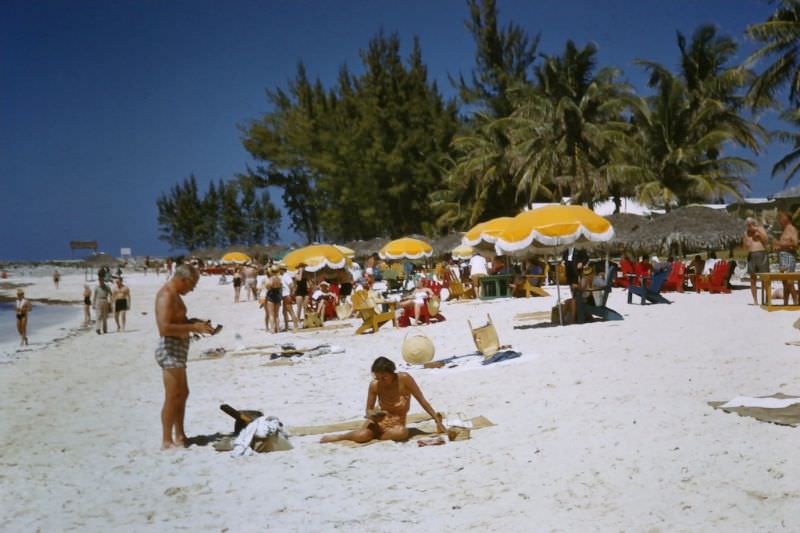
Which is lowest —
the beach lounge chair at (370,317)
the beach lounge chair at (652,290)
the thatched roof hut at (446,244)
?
the beach lounge chair at (370,317)

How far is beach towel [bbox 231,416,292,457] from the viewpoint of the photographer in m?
5.05

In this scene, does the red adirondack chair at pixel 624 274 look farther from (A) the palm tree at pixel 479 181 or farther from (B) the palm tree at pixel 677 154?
(A) the palm tree at pixel 479 181

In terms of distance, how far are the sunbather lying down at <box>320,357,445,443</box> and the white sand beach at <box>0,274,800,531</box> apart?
13cm

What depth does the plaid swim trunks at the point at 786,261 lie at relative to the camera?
10.9 meters

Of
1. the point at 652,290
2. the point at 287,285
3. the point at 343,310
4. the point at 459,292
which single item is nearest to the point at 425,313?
the point at 343,310

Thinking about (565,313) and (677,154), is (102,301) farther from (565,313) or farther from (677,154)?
(677,154)

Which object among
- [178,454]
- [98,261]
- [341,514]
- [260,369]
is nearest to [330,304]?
[260,369]

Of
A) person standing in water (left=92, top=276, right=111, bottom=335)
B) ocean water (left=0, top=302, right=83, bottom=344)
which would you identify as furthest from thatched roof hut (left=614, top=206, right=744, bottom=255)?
ocean water (left=0, top=302, right=83, bottom=344)

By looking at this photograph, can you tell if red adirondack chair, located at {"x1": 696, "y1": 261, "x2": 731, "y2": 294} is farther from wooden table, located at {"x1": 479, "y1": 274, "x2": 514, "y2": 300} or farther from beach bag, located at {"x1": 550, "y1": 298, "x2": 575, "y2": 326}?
beach bag, located at {"x1": 550, "y1": 298, "x2": 575, "y2": 326}

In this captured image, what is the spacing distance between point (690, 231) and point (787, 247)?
26.7 feet

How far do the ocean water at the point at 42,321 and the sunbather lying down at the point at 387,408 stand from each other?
605 inches

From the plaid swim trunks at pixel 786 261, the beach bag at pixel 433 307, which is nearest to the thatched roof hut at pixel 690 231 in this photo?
the plaid swim trunks at pixel 786 261

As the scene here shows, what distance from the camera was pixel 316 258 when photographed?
52.8 feet

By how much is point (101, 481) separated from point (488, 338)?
4953 millimetres
